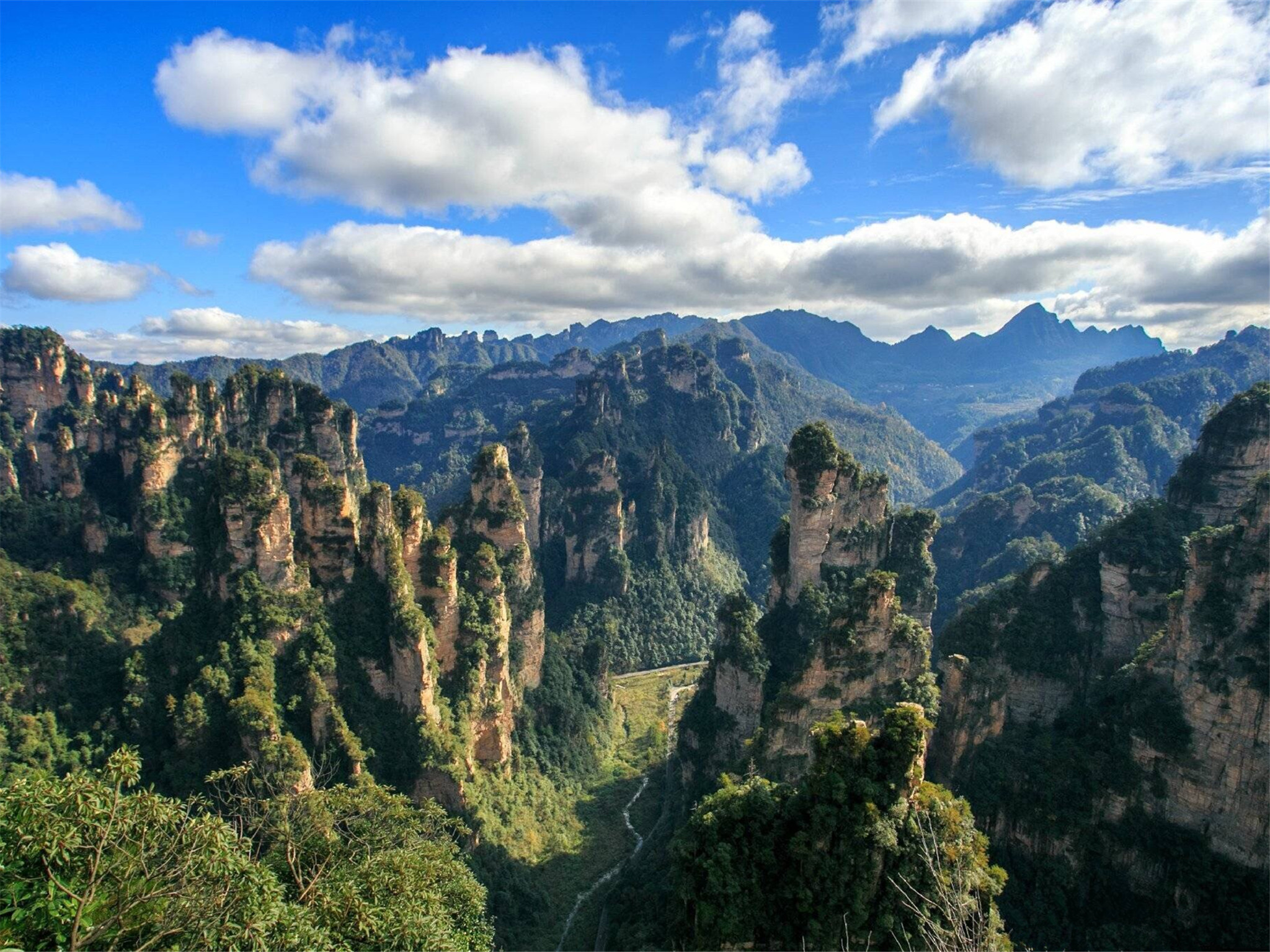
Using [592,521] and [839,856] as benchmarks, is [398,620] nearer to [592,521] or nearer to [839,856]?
[839,856]

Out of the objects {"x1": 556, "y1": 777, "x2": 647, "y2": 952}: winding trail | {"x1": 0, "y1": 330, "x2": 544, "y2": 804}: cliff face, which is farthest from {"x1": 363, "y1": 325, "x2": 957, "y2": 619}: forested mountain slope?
{"x1": 0, "y1": 330, "x2": 544, "y2": 804}: cliff face

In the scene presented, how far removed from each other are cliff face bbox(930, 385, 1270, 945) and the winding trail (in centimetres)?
2381

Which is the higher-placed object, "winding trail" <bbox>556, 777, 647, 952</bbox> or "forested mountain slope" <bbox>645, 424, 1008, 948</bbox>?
"forested mountain slope" <bbox>645, 424, 1008, 948</bbox>

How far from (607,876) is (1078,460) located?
115 m

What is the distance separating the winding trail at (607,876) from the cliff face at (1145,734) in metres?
23.8

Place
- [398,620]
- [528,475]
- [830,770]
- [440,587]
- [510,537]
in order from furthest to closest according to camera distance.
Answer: [528,475], [510,537], [440,587], [398,620], [830,770]

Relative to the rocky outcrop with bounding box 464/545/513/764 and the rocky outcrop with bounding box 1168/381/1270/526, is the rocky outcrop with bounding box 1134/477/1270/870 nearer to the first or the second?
the rocky outcrop with bounding box 1168/381/1270/526

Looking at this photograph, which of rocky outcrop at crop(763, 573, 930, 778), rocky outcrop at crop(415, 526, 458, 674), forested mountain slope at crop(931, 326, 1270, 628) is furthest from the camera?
forested mountain slope at crop(931, 326, 1270, 628)

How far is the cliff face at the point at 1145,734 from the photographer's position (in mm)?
29203

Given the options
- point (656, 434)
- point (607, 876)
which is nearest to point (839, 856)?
point (607, 876)

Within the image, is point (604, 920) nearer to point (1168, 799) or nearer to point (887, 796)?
point (887, 796)

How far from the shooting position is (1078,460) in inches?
4865

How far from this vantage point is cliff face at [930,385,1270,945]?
29203 mm

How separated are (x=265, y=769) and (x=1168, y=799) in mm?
42502
